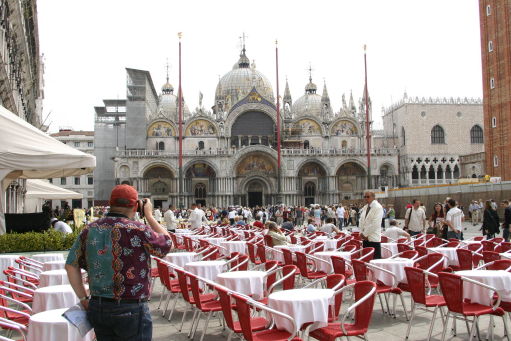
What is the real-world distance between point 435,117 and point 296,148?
55.7 ft

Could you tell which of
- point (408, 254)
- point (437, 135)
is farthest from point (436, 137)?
point (408, 254)

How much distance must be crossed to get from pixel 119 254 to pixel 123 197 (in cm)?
39

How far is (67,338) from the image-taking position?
13.8ft

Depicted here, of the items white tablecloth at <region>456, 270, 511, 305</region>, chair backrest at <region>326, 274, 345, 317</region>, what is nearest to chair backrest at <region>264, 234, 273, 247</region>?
chair backrest at <region>326, 274, 345, 317</region>

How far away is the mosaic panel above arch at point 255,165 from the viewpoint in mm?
51688

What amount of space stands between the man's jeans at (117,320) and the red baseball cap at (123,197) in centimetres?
67

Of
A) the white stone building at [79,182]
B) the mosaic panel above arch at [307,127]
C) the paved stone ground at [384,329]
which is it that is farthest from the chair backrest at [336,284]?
the white stone building at [79,182]

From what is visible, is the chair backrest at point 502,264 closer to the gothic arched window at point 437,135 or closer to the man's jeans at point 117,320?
the man's jeans at point 117,320

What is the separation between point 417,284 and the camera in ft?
20.3

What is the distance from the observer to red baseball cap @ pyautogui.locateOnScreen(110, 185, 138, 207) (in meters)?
3.65

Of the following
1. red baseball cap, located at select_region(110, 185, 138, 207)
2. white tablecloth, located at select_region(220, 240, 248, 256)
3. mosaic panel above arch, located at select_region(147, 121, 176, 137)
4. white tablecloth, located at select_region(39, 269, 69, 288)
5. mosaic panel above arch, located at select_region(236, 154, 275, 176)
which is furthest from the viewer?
mosaic panel above arch, located at select_region(147, 121, 176, 137)

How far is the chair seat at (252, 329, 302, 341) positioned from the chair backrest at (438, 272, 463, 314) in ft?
6.20

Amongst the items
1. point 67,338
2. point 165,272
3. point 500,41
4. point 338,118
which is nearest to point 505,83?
point 500,41

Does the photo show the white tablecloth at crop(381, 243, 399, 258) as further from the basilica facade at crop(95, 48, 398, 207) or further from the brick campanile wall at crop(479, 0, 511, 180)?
the basilica facade at crop(95, 48, 398, 207)
